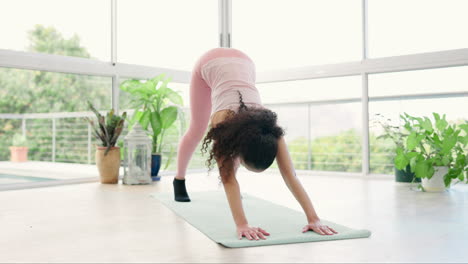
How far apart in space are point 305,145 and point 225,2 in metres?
2.08

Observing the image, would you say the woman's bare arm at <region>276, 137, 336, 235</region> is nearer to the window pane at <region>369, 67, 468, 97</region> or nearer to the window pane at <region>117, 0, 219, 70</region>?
the window pane at <region>369, 67, 468, 97</region>

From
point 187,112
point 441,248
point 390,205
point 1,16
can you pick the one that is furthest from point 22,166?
point 441,248

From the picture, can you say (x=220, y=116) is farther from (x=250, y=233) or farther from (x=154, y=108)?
(x=154, y=108)

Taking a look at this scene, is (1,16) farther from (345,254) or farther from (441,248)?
(441,248)

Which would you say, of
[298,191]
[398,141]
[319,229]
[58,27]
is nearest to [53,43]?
[58,27]

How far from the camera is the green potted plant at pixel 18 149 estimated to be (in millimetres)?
3859

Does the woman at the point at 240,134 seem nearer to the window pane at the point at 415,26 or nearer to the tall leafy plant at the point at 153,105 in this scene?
the tall leafy plant at the point at 153,105

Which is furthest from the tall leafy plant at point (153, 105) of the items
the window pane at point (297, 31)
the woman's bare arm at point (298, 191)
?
the woman's bare arm at point (298, 191)

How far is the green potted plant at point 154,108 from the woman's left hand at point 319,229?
8.35ft

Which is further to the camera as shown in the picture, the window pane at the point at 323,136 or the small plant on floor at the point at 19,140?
the window pane at the point at 323,136

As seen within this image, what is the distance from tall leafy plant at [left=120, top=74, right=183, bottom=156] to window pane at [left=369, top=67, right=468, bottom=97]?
201 cm

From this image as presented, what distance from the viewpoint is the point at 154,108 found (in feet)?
14.1

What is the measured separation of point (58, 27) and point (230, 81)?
96.3 inches

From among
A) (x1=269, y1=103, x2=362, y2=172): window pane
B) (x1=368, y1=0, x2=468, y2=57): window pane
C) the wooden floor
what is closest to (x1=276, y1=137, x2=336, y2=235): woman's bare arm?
the wooden floor
